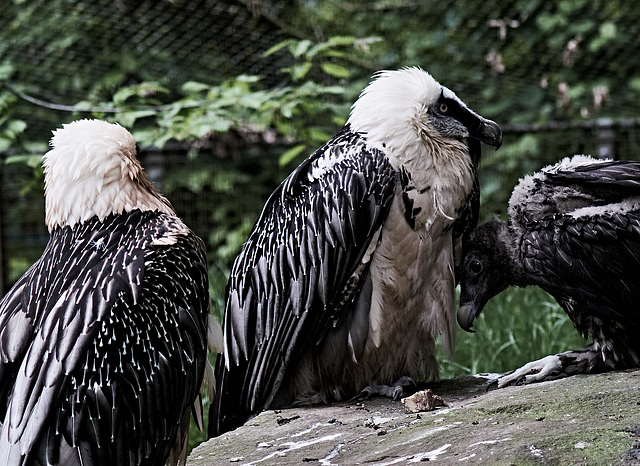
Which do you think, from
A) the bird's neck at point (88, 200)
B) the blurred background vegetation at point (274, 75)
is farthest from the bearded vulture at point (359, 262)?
the blurred background vegetation at point (274, 75)

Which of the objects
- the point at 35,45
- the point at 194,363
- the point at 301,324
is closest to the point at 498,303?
the point at 301,324

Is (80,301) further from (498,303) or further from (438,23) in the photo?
(438,23)

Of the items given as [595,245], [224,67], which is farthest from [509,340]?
[224,67]

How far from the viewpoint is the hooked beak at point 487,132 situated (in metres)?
4.22

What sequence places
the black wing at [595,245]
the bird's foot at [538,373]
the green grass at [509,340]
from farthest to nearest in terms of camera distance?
the green grass at [509,340], the bird's foot at [538,373], the black wing at [595,245]

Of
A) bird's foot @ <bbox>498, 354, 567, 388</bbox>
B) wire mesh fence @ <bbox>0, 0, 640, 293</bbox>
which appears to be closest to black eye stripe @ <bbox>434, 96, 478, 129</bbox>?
bird's foot @ <bbox>498, 354, 567, 388</bbox>

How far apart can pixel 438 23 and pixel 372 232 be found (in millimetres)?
5590

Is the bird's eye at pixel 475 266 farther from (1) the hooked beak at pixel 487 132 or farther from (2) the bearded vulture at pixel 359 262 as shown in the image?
(1) the hooked beak at pixel 487 132

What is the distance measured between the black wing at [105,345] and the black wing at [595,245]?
1.57 metres

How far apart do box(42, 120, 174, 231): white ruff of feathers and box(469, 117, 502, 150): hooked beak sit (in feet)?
5.25

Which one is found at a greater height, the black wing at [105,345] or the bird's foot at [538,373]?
Result: the black wing at [105,345]

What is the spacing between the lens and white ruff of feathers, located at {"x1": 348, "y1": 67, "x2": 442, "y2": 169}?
4012 mm

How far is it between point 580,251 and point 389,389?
113 cm

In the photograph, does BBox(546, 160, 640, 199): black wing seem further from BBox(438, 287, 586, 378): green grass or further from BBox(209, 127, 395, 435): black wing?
BBox(438, 287, 586, 378): green grass
